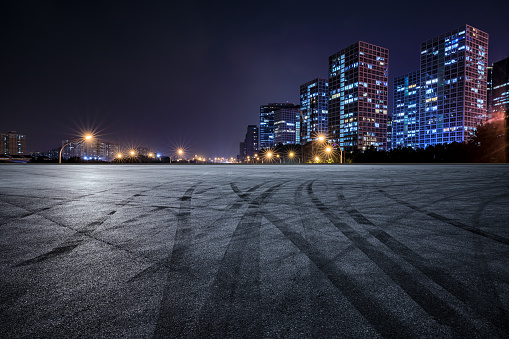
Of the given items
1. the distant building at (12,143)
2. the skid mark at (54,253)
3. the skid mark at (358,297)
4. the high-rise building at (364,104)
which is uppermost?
the high-rise building at (364,104)

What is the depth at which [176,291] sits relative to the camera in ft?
8.97

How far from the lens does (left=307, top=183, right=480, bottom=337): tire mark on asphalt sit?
2.22 metres

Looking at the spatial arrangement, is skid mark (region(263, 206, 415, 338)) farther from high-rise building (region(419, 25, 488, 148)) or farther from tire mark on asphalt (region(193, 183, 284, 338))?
high-rise building (region(419, 25, 488, 148))

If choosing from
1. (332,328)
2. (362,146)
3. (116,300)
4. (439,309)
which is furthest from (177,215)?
(362,146)

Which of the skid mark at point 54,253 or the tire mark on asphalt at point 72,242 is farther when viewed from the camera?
the tire mark on asphalt at point 72,242

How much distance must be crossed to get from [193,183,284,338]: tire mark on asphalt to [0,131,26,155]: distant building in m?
204

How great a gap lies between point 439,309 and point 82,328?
3165mm

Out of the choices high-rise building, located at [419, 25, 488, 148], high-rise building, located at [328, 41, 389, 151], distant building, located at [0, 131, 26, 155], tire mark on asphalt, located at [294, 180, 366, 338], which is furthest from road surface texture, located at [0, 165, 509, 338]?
high-rise building, located at [419, 25, 488, 148]

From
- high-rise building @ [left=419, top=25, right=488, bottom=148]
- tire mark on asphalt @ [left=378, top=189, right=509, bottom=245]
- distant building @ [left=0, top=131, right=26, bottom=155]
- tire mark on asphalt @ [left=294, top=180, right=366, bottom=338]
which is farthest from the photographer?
high-rise building @ [left=419, top=25, right=488, bottom=148]

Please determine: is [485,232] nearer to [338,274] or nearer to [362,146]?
[338,274]

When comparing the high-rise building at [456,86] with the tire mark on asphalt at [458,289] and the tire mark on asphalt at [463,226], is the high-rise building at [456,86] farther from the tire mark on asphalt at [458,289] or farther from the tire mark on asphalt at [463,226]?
the tire mark on asphalt at [458,289]

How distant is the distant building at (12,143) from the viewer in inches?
5999

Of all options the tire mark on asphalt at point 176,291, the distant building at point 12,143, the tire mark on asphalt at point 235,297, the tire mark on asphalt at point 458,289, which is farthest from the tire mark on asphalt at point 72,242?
the distant building at point 12,143

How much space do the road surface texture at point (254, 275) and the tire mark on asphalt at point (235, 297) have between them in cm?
1
